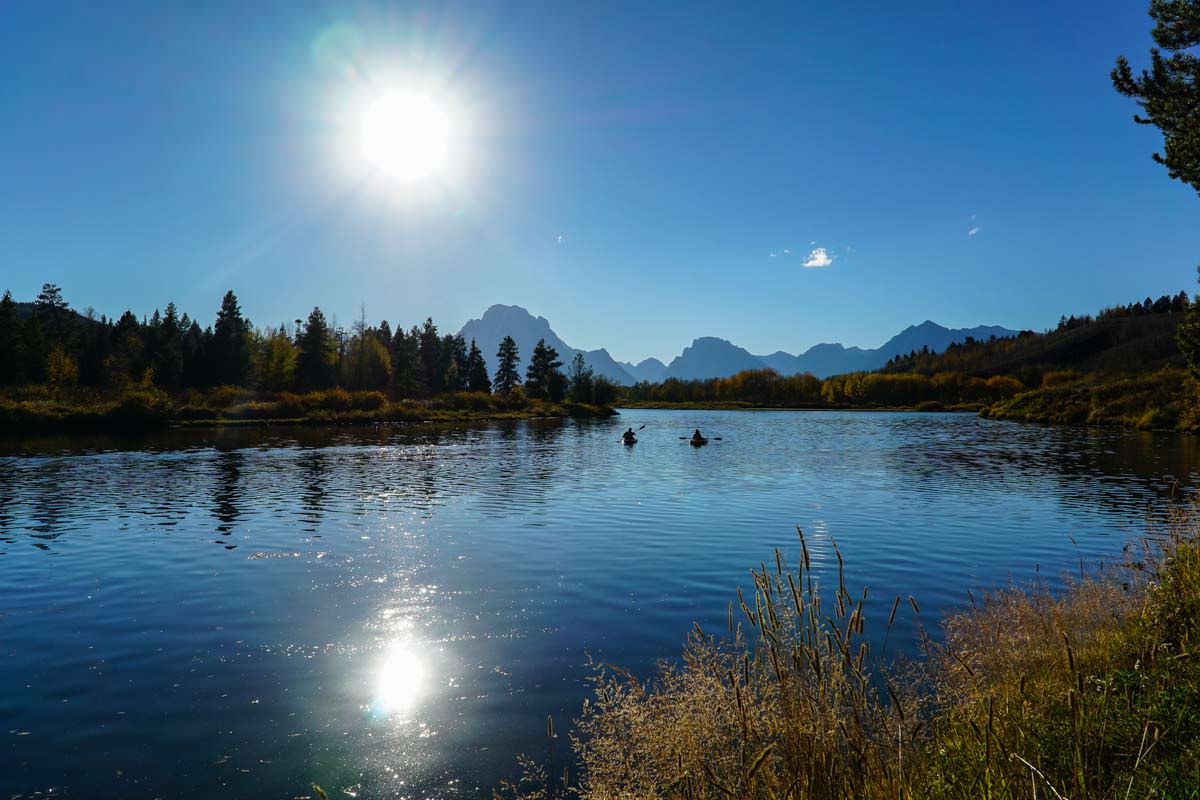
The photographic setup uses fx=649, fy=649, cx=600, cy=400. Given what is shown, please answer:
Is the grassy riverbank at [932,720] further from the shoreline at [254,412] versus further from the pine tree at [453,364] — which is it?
the pine tree at [453,364]

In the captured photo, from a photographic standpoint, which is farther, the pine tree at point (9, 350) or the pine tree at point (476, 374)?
the pine tree at point (476, 374)

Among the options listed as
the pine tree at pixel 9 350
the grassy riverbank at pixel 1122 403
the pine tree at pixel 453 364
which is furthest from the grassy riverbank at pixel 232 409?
the grassy riverbank at pixel 1122 403

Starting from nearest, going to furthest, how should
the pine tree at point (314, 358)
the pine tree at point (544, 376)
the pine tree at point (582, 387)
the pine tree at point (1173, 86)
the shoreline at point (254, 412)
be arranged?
the pine tree at point (1173, 86) → the shoreline at point (254, 412) → the pine tree at point (314, 358) → the pine tree at point (582, 387) → the pine tree at point (544, 376)

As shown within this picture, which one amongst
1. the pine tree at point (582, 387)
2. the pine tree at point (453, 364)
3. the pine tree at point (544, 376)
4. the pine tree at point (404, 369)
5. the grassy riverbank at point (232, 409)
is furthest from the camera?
the pine tree at point (453, 364)

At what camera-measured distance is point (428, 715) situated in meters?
8.35

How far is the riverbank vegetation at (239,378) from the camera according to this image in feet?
244

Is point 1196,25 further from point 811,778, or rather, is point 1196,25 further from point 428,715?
point 428,715

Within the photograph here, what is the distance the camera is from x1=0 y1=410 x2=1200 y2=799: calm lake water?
7535mm

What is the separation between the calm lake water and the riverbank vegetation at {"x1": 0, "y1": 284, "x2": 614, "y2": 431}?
42.8 m

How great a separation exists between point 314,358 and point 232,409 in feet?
108

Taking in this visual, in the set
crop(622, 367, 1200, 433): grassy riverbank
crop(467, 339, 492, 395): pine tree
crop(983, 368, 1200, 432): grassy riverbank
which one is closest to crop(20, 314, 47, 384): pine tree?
crop(467, 339, 492, 395): pine tree

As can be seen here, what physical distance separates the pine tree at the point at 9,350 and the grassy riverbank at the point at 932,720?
115 metres

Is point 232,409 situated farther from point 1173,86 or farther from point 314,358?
point 1173,86

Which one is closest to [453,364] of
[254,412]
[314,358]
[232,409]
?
[314,358]
